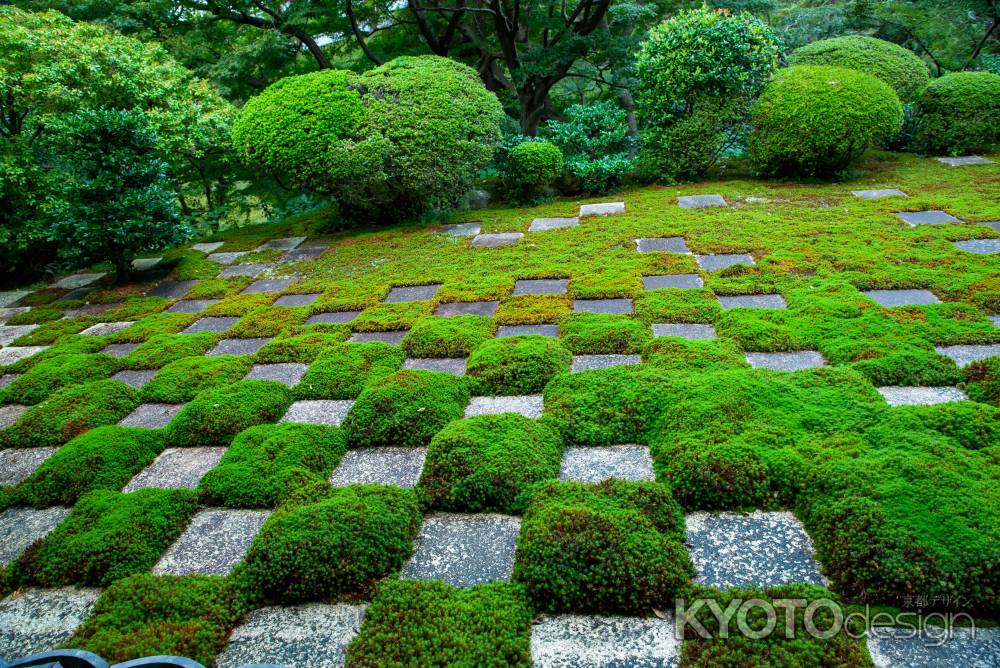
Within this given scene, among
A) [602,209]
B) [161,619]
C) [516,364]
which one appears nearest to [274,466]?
[161,619]

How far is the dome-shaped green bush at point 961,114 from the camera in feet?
27.2

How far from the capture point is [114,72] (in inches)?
277

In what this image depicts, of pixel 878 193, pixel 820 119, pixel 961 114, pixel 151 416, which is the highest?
pixel 820 119

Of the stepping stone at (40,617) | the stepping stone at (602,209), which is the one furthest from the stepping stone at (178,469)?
the stepping stone at (602,209)

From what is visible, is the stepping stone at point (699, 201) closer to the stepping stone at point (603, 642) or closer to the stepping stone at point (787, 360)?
the stepping stone at point (787, 360)

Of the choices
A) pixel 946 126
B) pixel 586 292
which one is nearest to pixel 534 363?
pixel 586 292

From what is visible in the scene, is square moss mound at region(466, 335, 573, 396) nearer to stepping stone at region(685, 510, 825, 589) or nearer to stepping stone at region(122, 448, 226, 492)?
stepping stone at region(685, 510, 825, 589)

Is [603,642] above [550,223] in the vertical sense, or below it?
above

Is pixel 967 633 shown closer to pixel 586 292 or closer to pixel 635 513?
pixel 635 513

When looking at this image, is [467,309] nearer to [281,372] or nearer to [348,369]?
[348,369]

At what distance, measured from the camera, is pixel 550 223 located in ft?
23.5

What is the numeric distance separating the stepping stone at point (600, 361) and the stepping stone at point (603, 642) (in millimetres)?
1766

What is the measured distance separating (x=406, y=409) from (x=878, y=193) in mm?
6199

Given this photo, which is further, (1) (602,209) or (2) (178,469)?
(1) (602,209)
